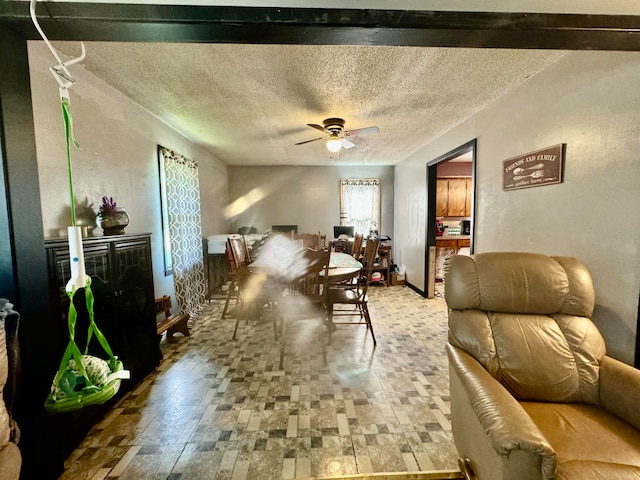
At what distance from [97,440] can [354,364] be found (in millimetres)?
1805

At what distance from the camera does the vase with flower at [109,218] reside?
1922 mm

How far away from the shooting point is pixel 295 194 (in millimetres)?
5621

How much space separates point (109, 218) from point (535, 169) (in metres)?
3.36

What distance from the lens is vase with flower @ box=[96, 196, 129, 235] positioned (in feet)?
6.31

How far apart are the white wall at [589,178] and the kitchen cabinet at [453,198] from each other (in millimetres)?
2652

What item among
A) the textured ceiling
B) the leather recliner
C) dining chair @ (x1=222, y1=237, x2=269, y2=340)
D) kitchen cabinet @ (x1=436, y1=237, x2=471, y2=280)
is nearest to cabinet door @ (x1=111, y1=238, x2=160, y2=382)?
dining chair @ (x1=222, y1=237, x2=269, y2=340)

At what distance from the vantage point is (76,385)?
1.06 meters

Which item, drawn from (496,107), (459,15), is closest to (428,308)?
(496,107)

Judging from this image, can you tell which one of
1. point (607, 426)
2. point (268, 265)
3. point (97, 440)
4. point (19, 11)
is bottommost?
point (97, 440)

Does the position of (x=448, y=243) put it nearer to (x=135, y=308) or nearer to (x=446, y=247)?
(x=446, y=247)

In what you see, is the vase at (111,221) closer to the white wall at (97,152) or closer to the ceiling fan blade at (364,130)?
the white wall at (97,152)

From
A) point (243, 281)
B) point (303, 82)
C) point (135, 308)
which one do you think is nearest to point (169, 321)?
point (135, 308)

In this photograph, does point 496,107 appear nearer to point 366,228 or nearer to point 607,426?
point 607,426

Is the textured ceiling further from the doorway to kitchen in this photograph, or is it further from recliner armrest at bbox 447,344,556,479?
recliner armrest at bbox 447,344,556,479
